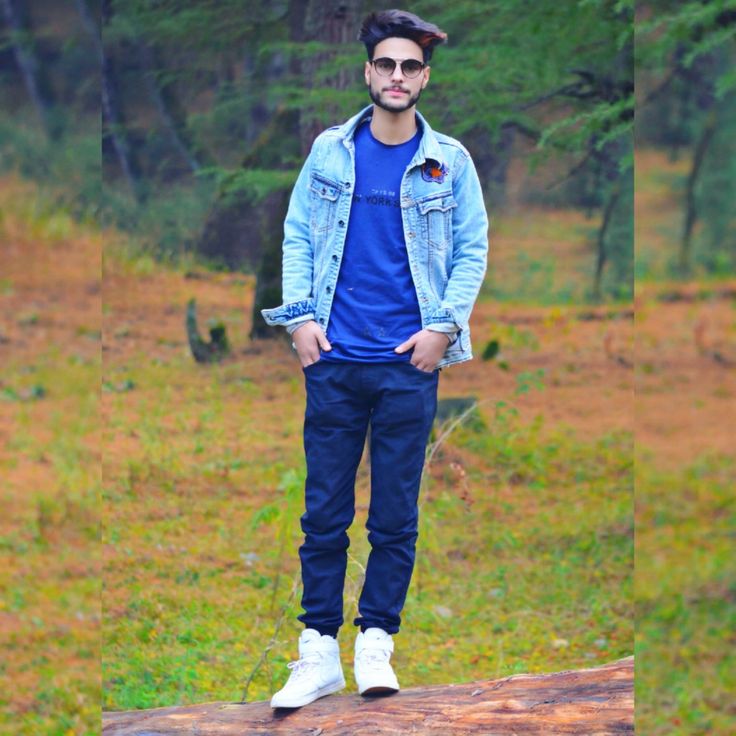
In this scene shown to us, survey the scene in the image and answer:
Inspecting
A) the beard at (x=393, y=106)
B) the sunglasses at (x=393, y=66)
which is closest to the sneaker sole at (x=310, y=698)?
the beard at (x=393, y=106)

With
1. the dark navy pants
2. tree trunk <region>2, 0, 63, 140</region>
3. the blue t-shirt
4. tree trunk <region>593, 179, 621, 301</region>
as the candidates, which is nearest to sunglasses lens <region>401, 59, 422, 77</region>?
the blue t-shirt

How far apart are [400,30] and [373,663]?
2.05 metres

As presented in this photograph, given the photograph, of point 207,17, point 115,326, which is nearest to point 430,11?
point 207,17

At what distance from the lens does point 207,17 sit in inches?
235

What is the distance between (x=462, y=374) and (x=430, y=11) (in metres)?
2.11

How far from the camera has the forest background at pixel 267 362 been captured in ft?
16.2

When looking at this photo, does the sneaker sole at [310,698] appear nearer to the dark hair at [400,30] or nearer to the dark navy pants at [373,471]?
the dark navy pants at [373,471]

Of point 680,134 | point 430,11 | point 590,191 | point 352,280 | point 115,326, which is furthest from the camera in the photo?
point 590,191

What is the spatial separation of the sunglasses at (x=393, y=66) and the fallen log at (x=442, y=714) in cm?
204

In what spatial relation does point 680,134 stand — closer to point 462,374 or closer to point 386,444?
point 386,444

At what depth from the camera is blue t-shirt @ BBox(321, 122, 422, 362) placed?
3715 mm

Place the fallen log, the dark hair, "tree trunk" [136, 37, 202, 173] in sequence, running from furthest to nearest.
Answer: "tree trunk" [136, 37, 202, 173]
the fallen log
the dark hair

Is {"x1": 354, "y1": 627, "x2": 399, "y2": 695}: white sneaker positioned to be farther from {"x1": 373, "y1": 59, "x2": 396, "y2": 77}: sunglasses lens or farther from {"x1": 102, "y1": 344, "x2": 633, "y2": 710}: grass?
{"x1": 373, "y1": 59, "x2": 396, "y2": 77}: sunglasses lens

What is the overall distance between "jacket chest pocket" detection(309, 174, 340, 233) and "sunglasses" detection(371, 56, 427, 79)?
1.26 feet
